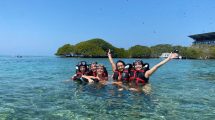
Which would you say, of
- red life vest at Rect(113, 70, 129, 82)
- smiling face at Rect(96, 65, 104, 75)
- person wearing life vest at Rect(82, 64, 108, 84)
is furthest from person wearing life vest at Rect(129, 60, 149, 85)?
smiling face at Rect(96, 65, 104, 75)

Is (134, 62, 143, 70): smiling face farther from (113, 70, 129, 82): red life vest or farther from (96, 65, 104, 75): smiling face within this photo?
(96, 65, 104, 75): smiling face

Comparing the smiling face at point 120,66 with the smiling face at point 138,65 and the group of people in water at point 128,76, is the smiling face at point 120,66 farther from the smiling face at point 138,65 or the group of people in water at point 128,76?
the smiling face at point 138,65

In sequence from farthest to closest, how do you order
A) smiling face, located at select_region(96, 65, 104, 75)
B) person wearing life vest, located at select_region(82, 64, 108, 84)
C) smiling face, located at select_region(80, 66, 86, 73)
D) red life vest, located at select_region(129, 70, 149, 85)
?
smiling face, located at select_region(80, 66, 86, 73)
smiling face, located at select_region(96, 65, 104, 75)
person wearing life vest, located at select_region(82, 64, 108, 84)
red life vest, located at select_region(129, 70, 149, 85)

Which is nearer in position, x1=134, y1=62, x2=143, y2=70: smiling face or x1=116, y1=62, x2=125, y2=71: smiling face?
x1=134, y1=62, x2=143, y2=70: smiling face

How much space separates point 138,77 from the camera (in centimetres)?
1988

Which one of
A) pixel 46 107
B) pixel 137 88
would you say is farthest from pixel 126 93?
pixel 46 107

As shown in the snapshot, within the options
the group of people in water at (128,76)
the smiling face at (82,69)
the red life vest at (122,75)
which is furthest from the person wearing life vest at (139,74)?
the smiling face at (82,69)

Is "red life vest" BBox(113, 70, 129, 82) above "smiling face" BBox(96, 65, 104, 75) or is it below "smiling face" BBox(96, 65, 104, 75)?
below

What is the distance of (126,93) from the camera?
680 inches

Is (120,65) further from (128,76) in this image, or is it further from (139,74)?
(139,74)

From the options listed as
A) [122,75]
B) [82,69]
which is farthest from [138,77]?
[82,69]

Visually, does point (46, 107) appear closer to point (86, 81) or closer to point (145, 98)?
point (145, 98)

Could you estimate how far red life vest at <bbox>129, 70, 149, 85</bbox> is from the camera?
19844mm

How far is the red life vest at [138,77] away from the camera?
65.1ft
